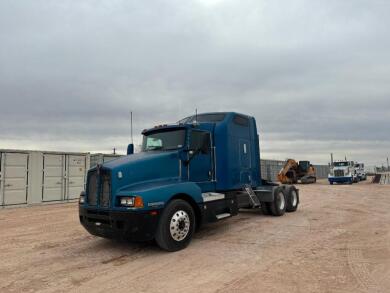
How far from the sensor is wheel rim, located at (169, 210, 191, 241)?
22.7 feet

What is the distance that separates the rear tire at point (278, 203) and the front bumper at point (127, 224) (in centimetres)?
583

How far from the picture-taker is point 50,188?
17.3 m

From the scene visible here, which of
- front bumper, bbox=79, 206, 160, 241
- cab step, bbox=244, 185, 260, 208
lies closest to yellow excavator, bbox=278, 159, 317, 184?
cab step, bbox=244, 185, 260, 208

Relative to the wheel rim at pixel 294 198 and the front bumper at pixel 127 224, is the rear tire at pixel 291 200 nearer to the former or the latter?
the wheel rim at pixel 294 198

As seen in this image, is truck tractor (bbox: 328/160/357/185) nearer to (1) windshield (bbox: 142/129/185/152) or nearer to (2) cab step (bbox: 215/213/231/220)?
(2) cab step (bbox: 215/213/231/220)

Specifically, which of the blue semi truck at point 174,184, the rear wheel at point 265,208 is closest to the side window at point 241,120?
the blue semi truck at point 174,184

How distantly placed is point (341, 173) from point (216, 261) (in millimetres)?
33069

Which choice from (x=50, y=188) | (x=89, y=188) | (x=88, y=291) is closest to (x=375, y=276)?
(x=88, y=291)

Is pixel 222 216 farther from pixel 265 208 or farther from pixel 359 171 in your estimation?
pixel 359 171

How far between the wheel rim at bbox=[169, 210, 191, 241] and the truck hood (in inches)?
34.7

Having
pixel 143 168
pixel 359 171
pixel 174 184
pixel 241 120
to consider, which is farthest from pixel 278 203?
pixel 359 171

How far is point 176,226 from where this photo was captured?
274 inches

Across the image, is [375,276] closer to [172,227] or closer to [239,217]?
[172,227]

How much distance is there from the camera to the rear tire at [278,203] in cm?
1139
